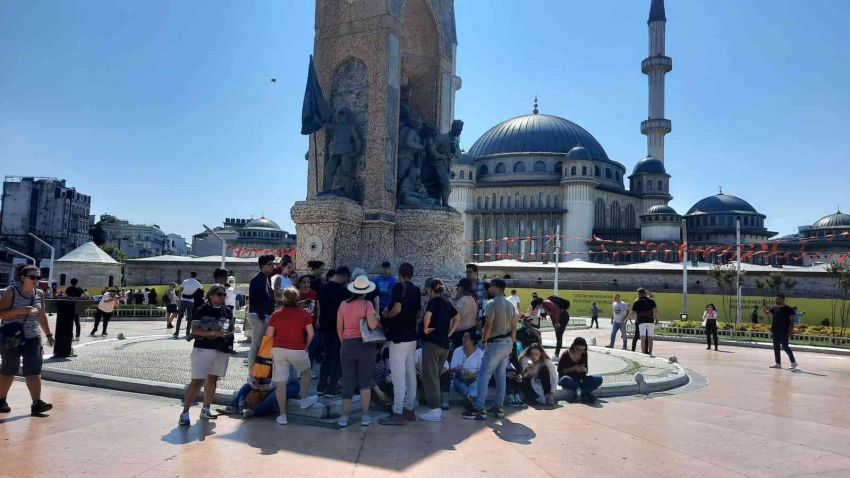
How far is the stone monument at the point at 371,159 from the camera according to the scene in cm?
1203

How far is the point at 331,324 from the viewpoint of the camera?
805 centimetres

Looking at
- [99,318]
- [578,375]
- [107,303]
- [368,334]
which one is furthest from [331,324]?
[99,318]

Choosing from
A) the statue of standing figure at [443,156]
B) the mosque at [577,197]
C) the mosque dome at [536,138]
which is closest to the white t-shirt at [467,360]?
the statue of standing figure at [443,156]

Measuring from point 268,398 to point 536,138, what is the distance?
271ft

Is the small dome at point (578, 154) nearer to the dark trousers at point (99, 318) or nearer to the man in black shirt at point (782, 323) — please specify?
the man in black shirt at point (782, 323)

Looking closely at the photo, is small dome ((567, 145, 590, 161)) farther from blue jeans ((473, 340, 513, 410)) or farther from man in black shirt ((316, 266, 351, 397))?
man in black shirt ((316, 266, 351, 397))

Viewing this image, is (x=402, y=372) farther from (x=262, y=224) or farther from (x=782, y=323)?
(x=262, y=224)

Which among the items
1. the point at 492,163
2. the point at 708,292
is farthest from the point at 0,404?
the point at 492,163

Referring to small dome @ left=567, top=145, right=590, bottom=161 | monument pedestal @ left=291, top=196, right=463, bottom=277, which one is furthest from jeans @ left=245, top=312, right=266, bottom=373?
small dome @ left=567, top=145, right=590, bottom=161

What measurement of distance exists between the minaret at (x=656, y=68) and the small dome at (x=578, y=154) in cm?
929

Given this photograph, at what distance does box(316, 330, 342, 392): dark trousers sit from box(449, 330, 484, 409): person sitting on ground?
154cm

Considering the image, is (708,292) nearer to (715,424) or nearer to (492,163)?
(715,424)

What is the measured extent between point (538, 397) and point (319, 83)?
7.83 metres

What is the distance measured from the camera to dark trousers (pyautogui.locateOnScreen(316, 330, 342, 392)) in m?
7.99
